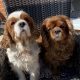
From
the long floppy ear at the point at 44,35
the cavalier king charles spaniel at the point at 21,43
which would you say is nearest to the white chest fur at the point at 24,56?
the cavalier king charles spaniel at the point at 21,43

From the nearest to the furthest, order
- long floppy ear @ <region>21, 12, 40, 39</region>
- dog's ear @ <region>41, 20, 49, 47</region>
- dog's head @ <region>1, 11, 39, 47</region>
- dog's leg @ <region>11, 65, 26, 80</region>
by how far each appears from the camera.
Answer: dog's head @ <region>1, 11, 39, 47</region>, long floppy ear @ <region>21, 12, 40, 39</region>, dog's ear @ <region>41, 20, 49, 47</region>, dog's leg @ <region>11, 65, 26, 80</region>

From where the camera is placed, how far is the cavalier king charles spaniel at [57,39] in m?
5.07

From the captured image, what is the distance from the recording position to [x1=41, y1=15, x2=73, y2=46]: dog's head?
5.04m

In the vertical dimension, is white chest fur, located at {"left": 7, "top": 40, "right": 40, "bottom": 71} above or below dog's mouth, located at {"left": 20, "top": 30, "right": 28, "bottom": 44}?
below

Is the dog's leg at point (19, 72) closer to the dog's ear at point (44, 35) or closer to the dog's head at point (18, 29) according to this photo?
the dog's head at point (18, 29)

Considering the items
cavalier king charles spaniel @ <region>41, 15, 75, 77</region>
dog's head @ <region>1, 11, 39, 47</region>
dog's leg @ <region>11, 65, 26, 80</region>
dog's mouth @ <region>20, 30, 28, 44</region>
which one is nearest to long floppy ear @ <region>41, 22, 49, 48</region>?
cavalier king charles spaniel @ <region>41, 15, 75, 77</region>

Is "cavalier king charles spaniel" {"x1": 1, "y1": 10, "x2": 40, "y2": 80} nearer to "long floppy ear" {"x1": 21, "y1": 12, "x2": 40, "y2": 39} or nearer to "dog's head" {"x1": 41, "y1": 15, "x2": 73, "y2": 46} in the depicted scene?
"long floppy ear" {"x1": 21, "y1": 12, "x2": 40, "y2": 39}

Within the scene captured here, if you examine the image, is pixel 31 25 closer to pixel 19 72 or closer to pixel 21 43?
pixel 21 43

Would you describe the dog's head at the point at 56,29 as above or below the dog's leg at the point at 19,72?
above

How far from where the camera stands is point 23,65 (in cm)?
530

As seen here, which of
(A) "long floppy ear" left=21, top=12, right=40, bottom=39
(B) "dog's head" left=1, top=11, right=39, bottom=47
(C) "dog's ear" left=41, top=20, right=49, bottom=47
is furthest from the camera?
(C) "dog's ear" left=41, top=20, right=49, bottom=47

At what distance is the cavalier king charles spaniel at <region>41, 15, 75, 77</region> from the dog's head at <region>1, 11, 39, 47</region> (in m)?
0.19

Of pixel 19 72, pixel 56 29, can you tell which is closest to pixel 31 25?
pixel 56 29

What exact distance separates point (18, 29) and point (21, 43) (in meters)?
0.30
